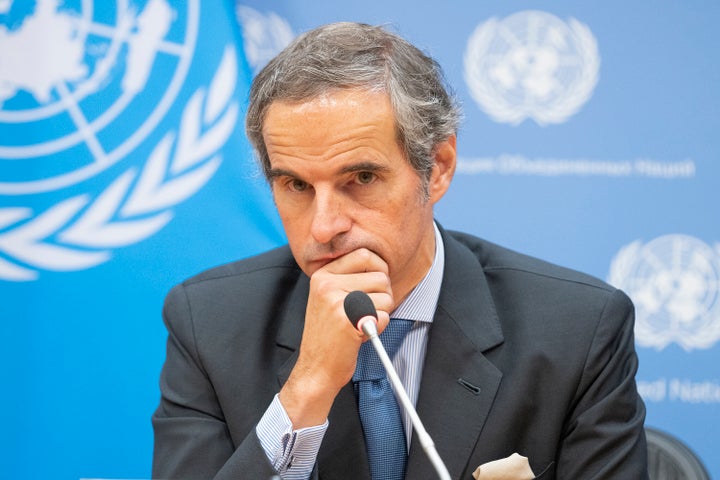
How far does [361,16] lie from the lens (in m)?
3.46

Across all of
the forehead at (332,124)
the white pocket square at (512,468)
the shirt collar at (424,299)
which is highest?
the forehead at (332,124)

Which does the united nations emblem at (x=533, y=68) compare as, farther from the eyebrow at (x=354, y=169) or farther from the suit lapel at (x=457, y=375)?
the eyebrow at (x=354, y=169)

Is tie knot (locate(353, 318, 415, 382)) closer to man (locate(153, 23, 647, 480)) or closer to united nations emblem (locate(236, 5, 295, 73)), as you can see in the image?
man (locate(153, 23, 647, 480))

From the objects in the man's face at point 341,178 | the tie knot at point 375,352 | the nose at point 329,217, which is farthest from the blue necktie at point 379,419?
the nose at point 329,217

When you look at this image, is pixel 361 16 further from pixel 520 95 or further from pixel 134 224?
pixel 134 224

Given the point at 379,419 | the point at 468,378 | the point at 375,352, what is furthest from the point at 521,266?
the point at 379,419

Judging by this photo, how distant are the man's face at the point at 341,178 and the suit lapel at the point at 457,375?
27 cm

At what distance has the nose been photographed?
82.6 inches

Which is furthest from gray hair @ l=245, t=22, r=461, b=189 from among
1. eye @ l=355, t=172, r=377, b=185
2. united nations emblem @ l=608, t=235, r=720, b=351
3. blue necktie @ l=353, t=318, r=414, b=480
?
united nations emblem @ l=608, t=235, r=720, b=351

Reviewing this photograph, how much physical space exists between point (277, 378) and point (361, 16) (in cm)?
161

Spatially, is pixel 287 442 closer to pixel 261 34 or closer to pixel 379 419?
pixel 379 419

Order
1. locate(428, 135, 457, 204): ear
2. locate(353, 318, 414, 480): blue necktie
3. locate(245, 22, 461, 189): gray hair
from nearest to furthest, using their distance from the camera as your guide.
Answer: locate(245, 22, 461, 189): gray hair, locate(353, 318, 414, 480): blue necktie, locate(428, 135, 457, 204): ear

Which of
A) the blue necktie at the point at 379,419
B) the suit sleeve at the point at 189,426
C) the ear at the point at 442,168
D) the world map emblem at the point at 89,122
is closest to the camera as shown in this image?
the suit sleeve at the point at 189,426

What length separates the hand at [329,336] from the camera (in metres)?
2.07
